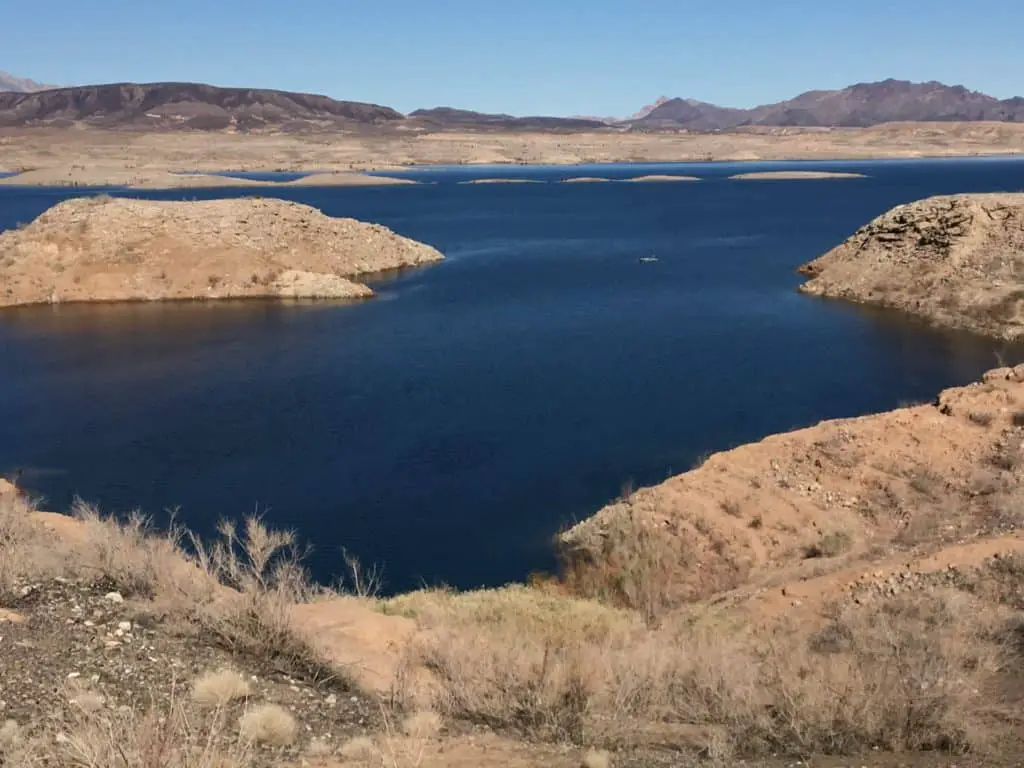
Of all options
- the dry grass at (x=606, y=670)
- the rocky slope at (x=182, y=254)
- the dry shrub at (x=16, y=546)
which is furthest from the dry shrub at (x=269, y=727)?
the rocky slope at (x=182, y=254)

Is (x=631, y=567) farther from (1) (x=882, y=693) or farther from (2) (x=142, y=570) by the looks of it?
(2) (x=142, y=570)

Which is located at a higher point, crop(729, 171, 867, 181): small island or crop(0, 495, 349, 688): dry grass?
crop(729, 171, 867, 181): small island

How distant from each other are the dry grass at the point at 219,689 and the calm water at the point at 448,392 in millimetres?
6777

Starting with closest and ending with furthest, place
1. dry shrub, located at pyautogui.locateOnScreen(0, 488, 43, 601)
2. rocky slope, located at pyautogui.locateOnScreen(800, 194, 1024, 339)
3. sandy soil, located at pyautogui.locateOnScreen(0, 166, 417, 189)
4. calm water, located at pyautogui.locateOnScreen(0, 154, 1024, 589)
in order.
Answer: dry shrub, located at pyautogui.locateOnScreen(0, 488, 43, 601)
calm water, located at pyautogui.locateOnScreen(0, 154, 1024, 589)
rocky slope, located at pyautogui.locateOnScreen(800, 194, 1024, 339)
sandy soil, located at pyautogui.locateOnScreen(0, 166, 417, 189)

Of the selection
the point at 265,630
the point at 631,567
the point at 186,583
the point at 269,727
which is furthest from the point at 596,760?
the point at 631,567

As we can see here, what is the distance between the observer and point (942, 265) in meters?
38.9

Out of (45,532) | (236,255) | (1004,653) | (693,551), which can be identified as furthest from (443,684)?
(236,255)

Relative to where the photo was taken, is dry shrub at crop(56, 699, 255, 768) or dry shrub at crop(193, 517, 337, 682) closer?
dry shrub at crop(56, 699, 255, 768)

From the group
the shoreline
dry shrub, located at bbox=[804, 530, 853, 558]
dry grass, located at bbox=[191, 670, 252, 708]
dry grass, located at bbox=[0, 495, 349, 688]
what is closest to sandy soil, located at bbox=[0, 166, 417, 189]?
the shoreline

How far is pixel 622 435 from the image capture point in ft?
70.4

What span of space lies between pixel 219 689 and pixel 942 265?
126 feet

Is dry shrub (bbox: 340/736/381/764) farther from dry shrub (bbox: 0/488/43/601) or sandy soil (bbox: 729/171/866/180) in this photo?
sandy soil (bbox: 729/171/866/180)

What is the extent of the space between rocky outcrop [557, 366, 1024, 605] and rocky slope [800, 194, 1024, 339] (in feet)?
58.7

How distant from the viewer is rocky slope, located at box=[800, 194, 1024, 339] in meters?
35.1
